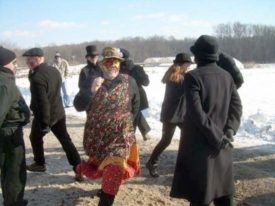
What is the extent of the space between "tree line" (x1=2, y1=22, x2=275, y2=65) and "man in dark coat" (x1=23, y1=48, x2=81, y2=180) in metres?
76.0

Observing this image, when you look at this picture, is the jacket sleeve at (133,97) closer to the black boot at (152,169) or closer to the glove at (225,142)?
the glove at (225,142)

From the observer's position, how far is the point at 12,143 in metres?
4.50

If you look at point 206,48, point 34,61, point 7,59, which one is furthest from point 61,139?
point 206,48

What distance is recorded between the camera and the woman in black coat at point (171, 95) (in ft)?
19.3

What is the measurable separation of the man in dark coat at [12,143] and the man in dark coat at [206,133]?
163 cm

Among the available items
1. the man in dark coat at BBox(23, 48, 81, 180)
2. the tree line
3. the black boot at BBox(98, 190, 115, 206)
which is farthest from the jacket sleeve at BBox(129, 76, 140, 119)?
the tree line

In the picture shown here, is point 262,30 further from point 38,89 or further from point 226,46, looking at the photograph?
point 38,89

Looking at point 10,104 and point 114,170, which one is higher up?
point 10,104

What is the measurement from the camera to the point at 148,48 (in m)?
108

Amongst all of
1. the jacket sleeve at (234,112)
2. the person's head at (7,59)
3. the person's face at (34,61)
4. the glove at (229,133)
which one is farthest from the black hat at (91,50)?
the glove at (229,133)

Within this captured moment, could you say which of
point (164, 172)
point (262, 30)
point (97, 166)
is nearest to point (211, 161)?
point (97, 166)

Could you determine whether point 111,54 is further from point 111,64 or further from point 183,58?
point 183,58

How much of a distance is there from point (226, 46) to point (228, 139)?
10231 centimetres

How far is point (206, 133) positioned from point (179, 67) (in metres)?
2.38
